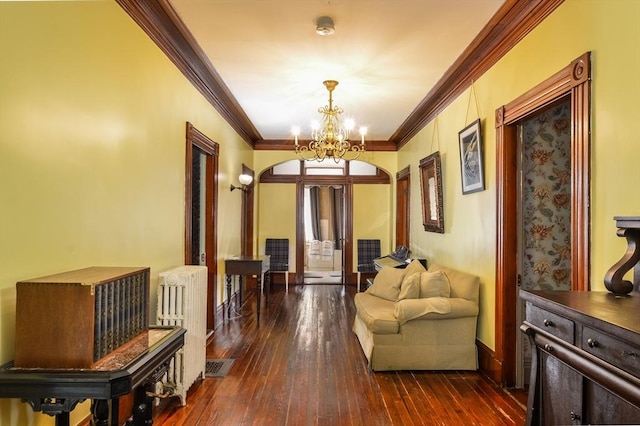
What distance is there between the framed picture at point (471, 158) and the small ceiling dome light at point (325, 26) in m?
1.65

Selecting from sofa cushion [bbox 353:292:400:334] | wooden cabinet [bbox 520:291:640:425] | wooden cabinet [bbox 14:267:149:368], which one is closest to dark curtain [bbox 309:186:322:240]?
sofa cushion [bbox 353:292:400:334]

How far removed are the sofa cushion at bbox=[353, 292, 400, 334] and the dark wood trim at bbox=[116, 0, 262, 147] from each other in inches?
116

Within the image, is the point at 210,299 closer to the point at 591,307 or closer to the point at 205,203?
the point at 205,203

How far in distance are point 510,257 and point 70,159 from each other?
10.5 feet

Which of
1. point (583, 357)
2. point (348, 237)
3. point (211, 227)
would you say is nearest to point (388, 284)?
point (211, 227)

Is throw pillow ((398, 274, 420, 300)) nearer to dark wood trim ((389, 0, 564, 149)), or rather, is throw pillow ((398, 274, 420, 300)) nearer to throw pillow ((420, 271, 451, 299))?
throw pillow ((420, 271, 451, 299))

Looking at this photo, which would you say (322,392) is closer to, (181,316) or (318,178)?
(181,316)

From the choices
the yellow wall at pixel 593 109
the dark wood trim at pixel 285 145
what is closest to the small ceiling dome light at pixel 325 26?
the yellow wall at pixel 593 109

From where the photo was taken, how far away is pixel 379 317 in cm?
368

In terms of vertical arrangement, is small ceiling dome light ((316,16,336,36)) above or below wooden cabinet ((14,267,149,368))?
above

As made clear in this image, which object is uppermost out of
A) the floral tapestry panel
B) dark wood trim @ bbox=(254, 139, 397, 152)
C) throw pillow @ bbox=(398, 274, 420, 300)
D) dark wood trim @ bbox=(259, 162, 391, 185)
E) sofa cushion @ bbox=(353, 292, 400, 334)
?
dark wood trim @ bbox=(254, 139, 397, 152)

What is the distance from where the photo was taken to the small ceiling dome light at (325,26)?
3.06 metres

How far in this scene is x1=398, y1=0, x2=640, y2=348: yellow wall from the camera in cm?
192

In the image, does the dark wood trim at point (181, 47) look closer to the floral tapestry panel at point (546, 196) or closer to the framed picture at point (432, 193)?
the framed picture at point (432, 193)
